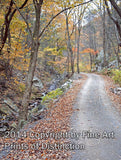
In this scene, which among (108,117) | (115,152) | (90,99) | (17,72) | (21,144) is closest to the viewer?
(115,152)

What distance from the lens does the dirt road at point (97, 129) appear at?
13.9ft

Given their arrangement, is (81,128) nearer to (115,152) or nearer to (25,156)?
(115,152)

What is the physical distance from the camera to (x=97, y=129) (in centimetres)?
584

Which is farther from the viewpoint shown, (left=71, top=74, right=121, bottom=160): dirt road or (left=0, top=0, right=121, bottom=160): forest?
(left=0, top=0, right=121, bottom=160): forest

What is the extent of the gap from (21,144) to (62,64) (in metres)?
21.5

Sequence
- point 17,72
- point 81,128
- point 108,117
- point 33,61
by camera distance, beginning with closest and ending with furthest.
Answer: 1. point 81,128
2. point 108,117
3. point 33,61
4. point 17,72

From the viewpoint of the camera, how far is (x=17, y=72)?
669 inches

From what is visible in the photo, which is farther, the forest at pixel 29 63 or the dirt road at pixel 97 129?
the forest at pixel 29 63

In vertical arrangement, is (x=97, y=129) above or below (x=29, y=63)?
below

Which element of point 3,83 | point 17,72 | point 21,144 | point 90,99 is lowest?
point 21,144

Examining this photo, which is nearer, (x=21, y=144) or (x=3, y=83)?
(x=21, y=144)

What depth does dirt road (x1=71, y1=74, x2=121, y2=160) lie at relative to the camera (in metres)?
4.23

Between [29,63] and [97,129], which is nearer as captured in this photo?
[97,129]

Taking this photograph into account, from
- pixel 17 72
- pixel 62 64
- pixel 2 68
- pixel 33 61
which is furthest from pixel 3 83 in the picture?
pixel 62 64
